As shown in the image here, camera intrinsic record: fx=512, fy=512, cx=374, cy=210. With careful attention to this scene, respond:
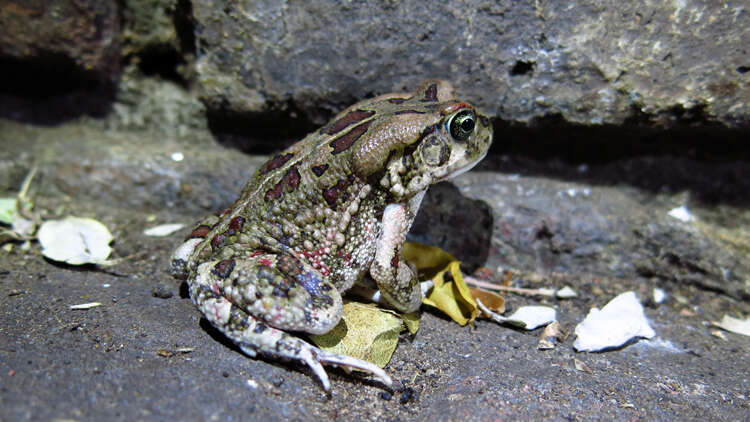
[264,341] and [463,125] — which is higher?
[463,125]

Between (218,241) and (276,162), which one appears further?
(276,162)

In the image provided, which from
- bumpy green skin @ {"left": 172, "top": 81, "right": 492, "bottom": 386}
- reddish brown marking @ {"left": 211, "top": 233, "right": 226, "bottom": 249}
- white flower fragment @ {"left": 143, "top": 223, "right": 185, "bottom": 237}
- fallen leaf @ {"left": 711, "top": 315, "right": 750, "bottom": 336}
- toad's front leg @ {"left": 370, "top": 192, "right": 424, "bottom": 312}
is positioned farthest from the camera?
white flower fragment @ {"left": 143, "top": 223, "right": 185, "bottom": 237}

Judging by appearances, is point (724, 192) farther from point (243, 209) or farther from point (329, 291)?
point (243, 209)

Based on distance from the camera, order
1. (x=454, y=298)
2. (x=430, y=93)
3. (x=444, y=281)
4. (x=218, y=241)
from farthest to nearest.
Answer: (x=444, y=281) < (x=454, y=298) < (x=430, y=93) < (x=218, y=241)

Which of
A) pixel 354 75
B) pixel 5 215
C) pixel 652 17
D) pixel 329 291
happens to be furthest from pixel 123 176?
pixel 652 17

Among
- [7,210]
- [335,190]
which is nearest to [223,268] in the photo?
[335,190]

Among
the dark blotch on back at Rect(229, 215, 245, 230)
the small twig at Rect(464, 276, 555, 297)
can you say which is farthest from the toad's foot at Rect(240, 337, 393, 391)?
the small twig at Rect(464, 276, 555, 297)

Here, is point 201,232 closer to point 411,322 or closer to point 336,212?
point 336,212

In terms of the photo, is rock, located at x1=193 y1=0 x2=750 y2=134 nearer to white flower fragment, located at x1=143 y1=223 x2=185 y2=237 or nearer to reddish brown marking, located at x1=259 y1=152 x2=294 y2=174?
reddish brown marking, located at x1=259 y1=152 x2=294 y2=174
